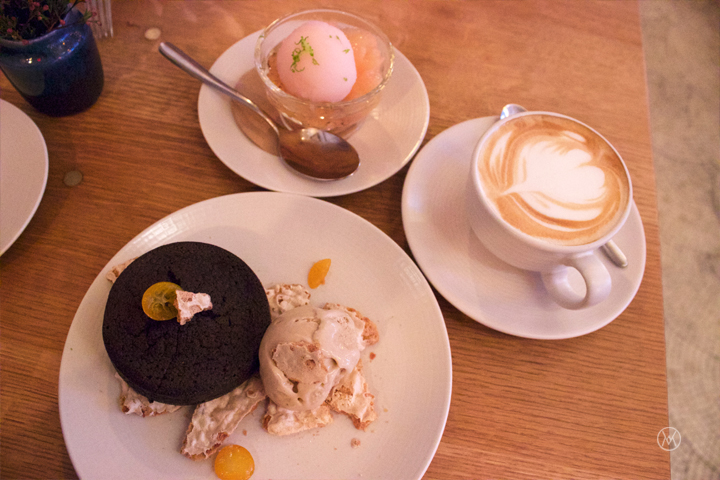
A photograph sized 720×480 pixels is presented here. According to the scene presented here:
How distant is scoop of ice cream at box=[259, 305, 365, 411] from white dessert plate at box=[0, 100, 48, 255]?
1.86 feet

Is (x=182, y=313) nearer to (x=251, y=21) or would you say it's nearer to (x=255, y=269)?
(x=255, y=269)

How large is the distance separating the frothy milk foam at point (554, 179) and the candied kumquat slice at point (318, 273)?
361 millimetres

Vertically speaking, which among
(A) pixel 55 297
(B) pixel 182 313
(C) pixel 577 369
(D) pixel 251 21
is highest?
(D) pixel 251 21

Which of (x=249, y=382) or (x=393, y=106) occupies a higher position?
(x=393, y=106)

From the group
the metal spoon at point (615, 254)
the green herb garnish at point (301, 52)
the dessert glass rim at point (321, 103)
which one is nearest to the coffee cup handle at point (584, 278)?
the metal spoon at point (615, 254)

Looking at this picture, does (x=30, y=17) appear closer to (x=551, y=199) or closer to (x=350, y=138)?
(x=350, y=138)

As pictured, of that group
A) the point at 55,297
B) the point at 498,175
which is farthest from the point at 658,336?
the point at 55,297

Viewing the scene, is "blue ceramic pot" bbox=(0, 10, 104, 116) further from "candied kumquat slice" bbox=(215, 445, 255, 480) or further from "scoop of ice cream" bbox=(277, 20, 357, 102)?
"candied kumquat slice" bbox=(215, 445, 255, 480)

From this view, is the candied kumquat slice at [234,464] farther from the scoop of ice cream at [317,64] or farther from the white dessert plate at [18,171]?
the scoop of ice cream at [317,64]

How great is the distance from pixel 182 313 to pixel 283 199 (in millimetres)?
329

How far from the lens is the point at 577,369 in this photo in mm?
936

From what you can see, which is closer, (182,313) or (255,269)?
(182,313)

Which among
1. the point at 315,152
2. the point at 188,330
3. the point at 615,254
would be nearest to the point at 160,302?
the point at 188,330

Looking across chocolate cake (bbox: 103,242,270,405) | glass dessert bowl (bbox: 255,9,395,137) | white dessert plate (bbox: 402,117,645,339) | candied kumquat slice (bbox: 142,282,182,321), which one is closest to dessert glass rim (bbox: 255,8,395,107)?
glass dessert bowl (bbox: 255,9,395,137)
